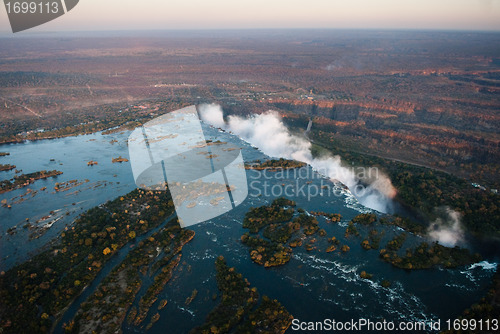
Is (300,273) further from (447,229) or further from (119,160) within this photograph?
(119,160)

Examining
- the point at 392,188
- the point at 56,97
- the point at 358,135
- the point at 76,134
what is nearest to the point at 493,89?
the point at 358,135

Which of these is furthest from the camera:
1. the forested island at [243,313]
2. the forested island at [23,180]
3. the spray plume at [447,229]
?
the forested island at [23,180]

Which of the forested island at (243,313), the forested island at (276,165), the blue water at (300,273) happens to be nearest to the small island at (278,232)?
the blue water at (300,273)

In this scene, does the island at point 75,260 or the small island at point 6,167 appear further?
the small island at point 6,167

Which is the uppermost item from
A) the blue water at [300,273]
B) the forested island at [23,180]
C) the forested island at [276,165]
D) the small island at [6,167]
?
the small island at [6,167]

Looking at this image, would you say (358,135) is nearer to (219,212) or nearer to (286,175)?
(286,175)

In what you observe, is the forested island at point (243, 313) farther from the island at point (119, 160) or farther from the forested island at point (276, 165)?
the island at point (119, 160)

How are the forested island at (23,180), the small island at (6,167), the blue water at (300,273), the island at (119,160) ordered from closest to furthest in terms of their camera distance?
1. the blue water at (300,273)
2. the forested island at (23,180)
3. the small island at (6,167)
4. the island at (119,160)

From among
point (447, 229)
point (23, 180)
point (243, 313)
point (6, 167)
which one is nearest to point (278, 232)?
point (243, 313)

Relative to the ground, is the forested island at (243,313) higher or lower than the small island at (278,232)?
lower
